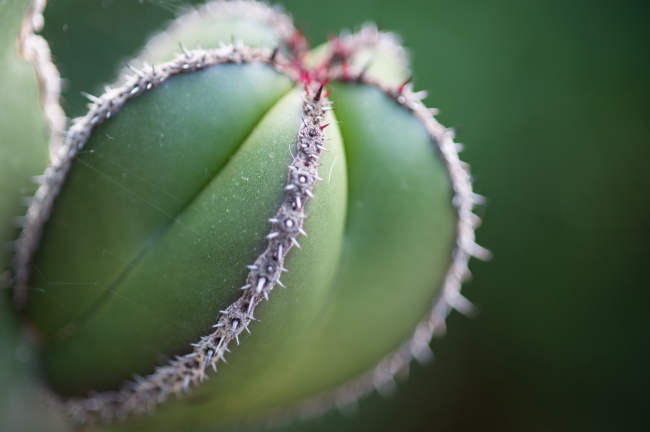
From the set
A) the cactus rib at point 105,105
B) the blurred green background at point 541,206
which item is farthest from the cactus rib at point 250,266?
the blurred green background at point 541,206

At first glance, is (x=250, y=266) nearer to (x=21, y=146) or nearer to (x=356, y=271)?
(x=356, y=271)

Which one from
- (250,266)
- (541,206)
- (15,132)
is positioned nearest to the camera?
(250,266)

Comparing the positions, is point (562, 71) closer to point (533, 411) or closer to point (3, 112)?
point (533, 411)

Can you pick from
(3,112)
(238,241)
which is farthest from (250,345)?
(3,112)

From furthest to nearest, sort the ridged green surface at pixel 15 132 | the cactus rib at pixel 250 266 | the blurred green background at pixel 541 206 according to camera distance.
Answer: the blurred green background at pixel 541 206 < the ridged green surface at pixel 15 132 < the cactus rib at pixel 250 266

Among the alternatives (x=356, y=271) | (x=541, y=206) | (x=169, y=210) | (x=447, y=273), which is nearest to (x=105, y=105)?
(x=169, y=210)

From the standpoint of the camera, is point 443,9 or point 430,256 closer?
point 430,256

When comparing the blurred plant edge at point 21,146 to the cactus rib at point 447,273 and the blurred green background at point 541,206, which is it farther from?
the blurred green background at point 541,206
